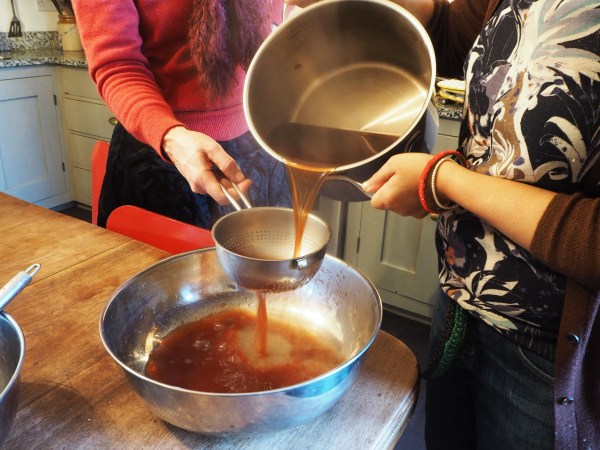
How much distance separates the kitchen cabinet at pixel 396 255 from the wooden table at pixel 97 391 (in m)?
1.17

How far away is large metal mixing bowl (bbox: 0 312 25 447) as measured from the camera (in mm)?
454

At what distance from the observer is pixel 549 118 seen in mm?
597

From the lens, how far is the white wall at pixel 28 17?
2.71 meters

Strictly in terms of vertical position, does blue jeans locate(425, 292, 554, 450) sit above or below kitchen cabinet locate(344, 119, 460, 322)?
above

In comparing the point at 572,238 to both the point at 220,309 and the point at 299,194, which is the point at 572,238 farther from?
the point at 220,309

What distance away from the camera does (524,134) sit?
2.03 feet

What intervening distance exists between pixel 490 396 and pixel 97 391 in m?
0.55

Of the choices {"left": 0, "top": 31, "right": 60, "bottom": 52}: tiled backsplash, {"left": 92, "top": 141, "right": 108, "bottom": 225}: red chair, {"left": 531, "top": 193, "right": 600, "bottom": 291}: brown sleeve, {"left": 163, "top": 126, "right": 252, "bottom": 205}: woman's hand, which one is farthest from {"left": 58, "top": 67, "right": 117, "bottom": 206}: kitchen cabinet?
{"left": 531, "top": 193, "right": 600, "bottom": 291}: brown sleeve

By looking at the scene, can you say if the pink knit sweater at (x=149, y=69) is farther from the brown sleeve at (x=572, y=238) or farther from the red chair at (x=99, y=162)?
the brown sleeve at (x=572, y=238)

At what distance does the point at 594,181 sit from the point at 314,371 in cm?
41

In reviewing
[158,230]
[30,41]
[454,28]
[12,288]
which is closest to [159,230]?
[158,230]

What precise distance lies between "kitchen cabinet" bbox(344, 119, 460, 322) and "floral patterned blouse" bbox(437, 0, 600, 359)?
3.62ft

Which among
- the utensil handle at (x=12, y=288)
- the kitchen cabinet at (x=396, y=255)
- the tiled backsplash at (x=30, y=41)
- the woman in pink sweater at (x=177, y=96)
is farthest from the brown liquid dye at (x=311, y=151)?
the tiled backsplash at (x=30, y=41)

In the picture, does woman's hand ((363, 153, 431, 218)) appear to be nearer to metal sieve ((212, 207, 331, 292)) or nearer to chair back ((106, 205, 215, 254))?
metal sieve ((212, 207, 331, 292))
